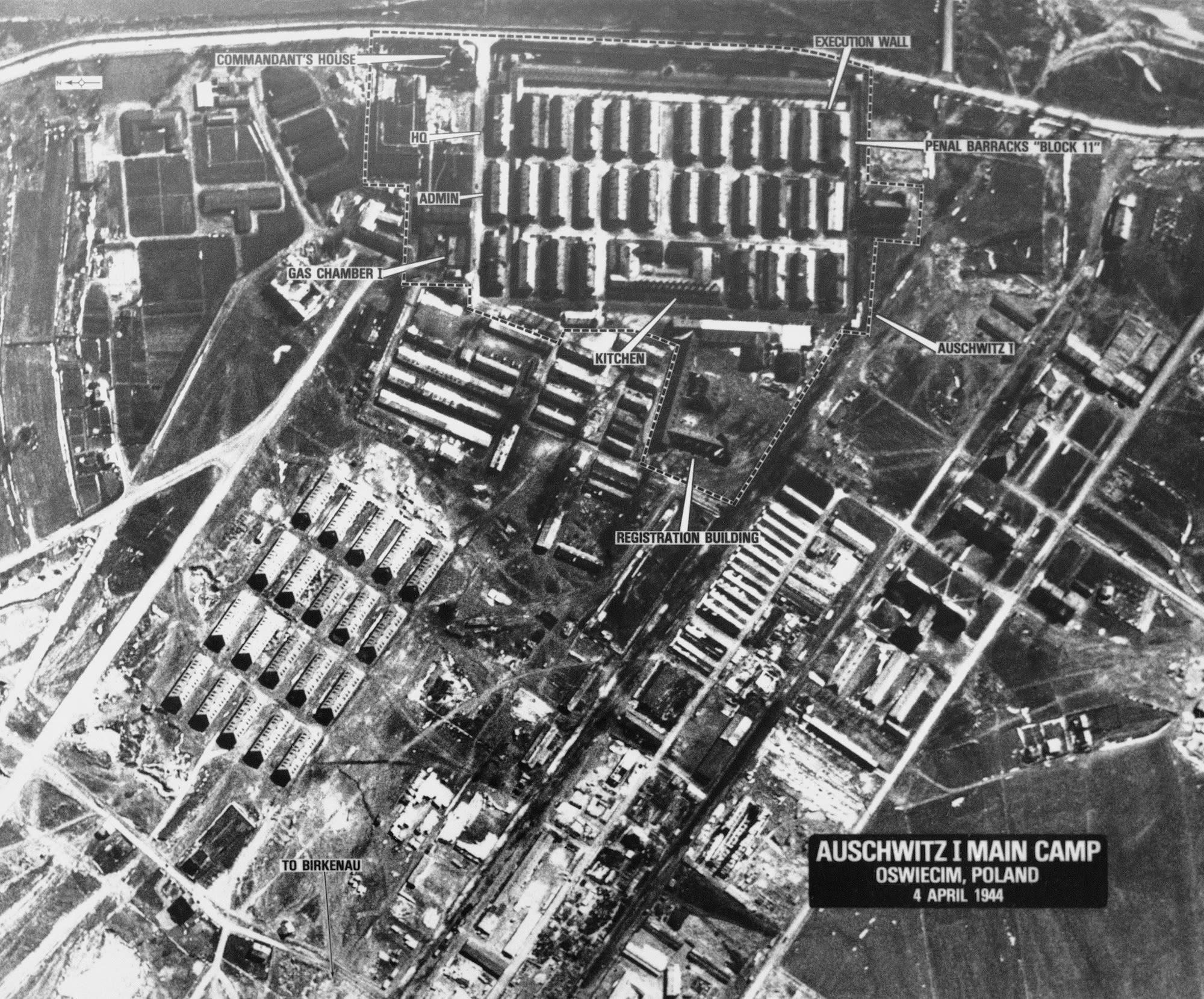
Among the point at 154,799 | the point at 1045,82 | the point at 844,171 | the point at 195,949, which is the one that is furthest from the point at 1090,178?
the point at 195,949

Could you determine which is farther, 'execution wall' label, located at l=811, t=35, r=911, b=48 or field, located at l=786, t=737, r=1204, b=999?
'execution wall' label, located at l=811, t=35, r=911, b=48

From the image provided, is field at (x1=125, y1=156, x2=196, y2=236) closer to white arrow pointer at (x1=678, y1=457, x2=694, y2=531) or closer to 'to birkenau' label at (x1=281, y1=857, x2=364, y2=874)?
white arrow pointer at (x1=678, y1=457, x2=694, y2=531)

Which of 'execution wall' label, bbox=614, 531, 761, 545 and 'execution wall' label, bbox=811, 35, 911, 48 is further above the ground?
'execution wall' label, bbox=811, 35, 911, 48

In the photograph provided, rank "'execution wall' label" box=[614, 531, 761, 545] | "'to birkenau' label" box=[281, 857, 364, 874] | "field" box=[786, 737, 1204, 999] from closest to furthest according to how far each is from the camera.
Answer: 1. "field" box=[786, 737, 1204, 999]
2. "'to birkenau' label" box=[281, 857, 364, 874]
3. "'execution wall' label" box=[614, 531, 761, 545]

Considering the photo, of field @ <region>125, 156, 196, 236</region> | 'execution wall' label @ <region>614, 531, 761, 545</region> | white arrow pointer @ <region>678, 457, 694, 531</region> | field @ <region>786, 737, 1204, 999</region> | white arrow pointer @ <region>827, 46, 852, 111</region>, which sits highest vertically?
white arrow pointer @ <region>827, 46, 852, 111</region>

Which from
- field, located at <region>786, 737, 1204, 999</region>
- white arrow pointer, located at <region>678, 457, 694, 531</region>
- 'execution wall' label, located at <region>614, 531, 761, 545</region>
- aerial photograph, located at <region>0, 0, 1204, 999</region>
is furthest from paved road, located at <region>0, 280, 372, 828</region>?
field, located at <region>786, 737, 1204, 999</region>

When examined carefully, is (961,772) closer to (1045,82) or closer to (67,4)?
(1045,82)
